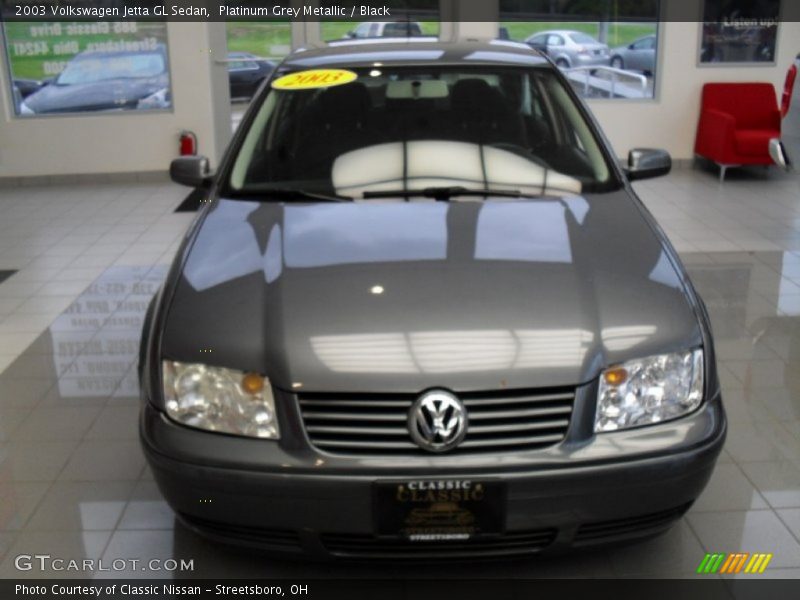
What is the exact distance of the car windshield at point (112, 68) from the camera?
26.4 ft

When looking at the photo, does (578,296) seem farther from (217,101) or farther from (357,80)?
(217,101)

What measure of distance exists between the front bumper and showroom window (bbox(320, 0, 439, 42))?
6613mm

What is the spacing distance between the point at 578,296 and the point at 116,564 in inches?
56.2

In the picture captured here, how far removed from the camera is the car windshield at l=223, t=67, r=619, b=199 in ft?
9.95

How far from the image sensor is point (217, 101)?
26.8 ft

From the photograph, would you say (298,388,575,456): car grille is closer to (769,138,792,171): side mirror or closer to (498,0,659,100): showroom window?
(769,138,792,171): side mirror

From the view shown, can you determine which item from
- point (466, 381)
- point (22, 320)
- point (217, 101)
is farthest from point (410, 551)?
point (217, 101)

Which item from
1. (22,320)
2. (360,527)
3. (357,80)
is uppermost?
(357,80)

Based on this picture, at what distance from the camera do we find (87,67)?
805 centimetres

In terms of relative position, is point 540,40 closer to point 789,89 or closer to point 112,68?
point 789,89

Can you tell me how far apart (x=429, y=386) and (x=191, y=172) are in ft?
5.91

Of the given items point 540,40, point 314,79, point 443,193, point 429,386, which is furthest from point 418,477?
point 540,40

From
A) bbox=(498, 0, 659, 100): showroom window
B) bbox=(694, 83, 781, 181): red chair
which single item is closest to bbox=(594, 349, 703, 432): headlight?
bbox=(694, 83, 781, 181): red chair

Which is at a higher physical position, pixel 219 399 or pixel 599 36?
pixel 599 36
